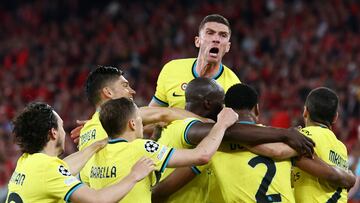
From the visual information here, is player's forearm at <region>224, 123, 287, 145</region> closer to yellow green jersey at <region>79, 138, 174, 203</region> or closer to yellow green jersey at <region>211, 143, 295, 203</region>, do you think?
yellow green jersey at <region>211, 143, 295, 203</region>

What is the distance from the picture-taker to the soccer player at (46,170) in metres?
5.40

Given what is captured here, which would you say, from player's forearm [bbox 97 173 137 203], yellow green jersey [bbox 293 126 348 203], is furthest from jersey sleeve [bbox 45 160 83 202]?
yellow green jersey [bbox 293 126 348 203]

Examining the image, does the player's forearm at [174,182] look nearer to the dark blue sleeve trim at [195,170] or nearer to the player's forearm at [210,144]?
the dark blue sleeve trim at [195,170]

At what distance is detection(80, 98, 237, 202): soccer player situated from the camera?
5.54 m

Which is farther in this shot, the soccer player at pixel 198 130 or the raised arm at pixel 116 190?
the soccer player at pixel 198 130

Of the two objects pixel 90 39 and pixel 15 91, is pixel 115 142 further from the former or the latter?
pixel 90 39

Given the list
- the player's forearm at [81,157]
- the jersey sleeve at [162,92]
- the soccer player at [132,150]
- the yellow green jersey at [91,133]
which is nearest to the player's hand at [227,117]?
the soccer player at [132,150]

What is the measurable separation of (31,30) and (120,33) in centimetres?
296

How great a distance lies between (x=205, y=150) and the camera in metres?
5.51

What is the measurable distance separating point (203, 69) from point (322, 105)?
4.88 ft

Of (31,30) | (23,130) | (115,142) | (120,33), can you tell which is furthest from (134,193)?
(31,30)

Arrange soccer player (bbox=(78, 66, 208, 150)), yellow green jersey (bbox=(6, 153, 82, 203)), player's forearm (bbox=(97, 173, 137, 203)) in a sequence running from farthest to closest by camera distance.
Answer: soccer player (bbox=(78, 66, 208, 150))
yellow green jersey (bbox=(6, 153, 82, 203))
player's forearm (bbox=(97, 173, 137, 203))

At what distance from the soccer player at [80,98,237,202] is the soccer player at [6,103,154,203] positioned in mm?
120

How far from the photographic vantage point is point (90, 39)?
20.9 metres
